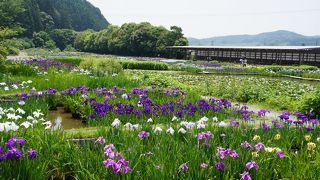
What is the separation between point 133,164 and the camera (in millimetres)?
3471

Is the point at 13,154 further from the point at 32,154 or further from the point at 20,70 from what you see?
the point at 20,70

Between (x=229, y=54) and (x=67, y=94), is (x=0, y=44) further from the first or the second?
(x=229, y=54)

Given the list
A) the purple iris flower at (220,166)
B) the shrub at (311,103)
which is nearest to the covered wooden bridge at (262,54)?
the shrub at (311,103)

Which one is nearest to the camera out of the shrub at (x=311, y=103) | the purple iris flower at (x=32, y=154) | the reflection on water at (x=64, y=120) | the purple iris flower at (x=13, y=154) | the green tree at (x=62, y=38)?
the purple iris flower at (x=13, y=154)

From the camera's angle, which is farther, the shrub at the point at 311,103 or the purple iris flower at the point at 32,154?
the shrub at the point at 311,103

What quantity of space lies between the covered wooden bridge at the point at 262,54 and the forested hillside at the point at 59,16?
49435mm

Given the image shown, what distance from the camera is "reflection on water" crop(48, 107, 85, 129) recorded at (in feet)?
26.2

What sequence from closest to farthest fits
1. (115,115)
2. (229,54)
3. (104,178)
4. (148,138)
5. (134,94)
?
(104,178) → (148,138) → (115,115) → (134,94) → (229,54)

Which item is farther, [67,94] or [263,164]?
[67,94]

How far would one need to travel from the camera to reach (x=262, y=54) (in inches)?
1574

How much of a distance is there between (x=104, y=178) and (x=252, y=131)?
7.52ft

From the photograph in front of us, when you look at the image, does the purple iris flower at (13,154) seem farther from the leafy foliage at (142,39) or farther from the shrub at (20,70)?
the leafy foliage at (142,39)

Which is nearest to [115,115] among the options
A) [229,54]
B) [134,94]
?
[134,94]

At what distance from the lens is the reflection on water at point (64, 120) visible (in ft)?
26.2
